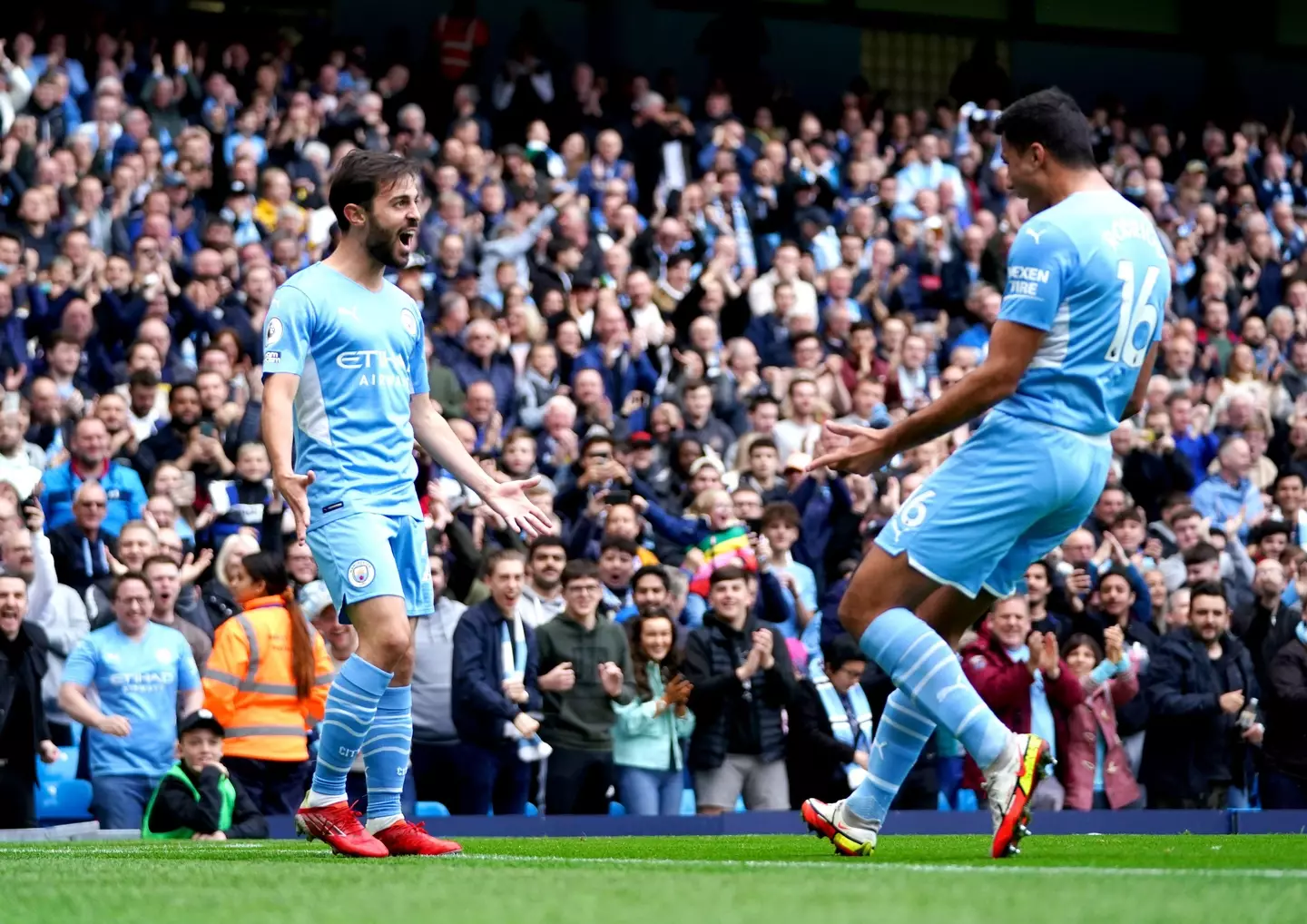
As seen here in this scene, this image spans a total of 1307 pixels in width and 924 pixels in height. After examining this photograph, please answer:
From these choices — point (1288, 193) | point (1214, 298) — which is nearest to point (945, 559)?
point (1214, 298)

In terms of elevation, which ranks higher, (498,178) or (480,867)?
(498,178)

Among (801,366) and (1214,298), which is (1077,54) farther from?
(801,366)

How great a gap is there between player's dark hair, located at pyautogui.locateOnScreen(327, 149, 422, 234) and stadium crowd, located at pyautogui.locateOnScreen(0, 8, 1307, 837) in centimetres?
214

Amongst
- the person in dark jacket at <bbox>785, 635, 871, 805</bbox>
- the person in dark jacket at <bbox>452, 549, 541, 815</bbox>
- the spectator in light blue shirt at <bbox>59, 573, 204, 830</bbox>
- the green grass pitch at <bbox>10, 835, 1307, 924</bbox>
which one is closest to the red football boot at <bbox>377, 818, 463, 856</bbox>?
the green grass pitch at <bbox>10, 835, 1307, 924</bbox>

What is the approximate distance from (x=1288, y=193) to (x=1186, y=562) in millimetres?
11665

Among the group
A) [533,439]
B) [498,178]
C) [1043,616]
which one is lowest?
[1043,616]

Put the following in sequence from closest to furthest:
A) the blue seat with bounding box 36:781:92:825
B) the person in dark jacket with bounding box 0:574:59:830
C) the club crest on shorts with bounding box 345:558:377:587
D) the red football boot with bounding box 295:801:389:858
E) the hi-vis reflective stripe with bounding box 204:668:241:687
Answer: the club crest on shorts with bounding box 345:558:377:587
the red football boot with bounding box 295:801:389:858
the person in dark jacket with bounding box 0:574:59:830
the hi-vis reflective stripe with bounding box 204:668:241:687
the blue seat with bounding box 36:781:92:825

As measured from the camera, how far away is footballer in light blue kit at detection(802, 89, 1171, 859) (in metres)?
6.41

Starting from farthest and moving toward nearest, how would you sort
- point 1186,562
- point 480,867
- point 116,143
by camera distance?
point 116,143 < point 1186,562 < point 480,867

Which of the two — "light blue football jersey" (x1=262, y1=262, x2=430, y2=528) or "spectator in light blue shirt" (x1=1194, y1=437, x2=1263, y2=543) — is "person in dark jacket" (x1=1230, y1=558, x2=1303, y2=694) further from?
"light blue football jersey" (x1=262, y1=262, x2=430, y2=528)

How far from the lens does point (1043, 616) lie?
13.6 metres

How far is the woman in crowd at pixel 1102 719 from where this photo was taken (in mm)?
12805

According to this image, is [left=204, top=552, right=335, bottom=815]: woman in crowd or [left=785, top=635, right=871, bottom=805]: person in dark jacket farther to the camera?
[left=785, top=635, right=871, bottom=805]: person in dark jacket

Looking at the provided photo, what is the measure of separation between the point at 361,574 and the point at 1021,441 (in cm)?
216
